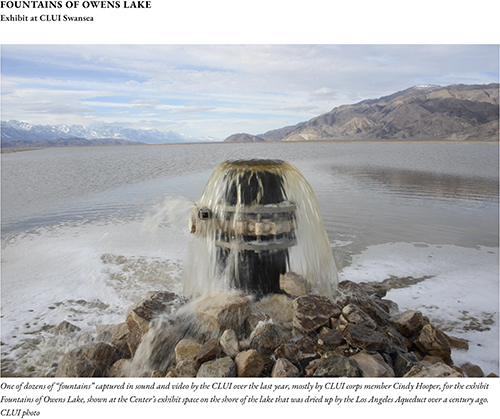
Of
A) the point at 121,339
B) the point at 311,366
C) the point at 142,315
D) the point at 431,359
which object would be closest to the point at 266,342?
the point at 311,366

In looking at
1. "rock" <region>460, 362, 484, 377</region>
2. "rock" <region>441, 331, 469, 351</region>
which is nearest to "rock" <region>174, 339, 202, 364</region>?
"rock" <region>460, 362, 484, 377</region>

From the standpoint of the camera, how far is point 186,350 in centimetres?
408

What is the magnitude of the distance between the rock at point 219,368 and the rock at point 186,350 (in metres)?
0.34

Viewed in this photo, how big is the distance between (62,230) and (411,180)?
20209 millimetres

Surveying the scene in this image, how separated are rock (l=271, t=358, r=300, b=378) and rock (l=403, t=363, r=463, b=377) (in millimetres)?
1257

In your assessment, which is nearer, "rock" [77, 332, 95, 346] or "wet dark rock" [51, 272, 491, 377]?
"wet dark rock" [51, 272, 491, 377]

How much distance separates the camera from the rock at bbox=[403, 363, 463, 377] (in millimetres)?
3559

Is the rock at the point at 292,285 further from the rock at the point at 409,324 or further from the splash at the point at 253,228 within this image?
the rock at the point at 409,324

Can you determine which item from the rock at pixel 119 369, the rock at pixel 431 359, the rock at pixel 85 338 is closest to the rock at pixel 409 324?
the rock at pixel 431 359

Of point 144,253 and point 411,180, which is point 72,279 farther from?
point 411,180

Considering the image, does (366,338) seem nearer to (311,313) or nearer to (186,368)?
(311,313)

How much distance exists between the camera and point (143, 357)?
4223 millimetres

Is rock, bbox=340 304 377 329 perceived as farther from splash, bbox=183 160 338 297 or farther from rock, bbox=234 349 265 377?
rock, bbox=234 349 265 377

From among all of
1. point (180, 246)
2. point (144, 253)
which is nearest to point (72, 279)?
point (144, 253)
